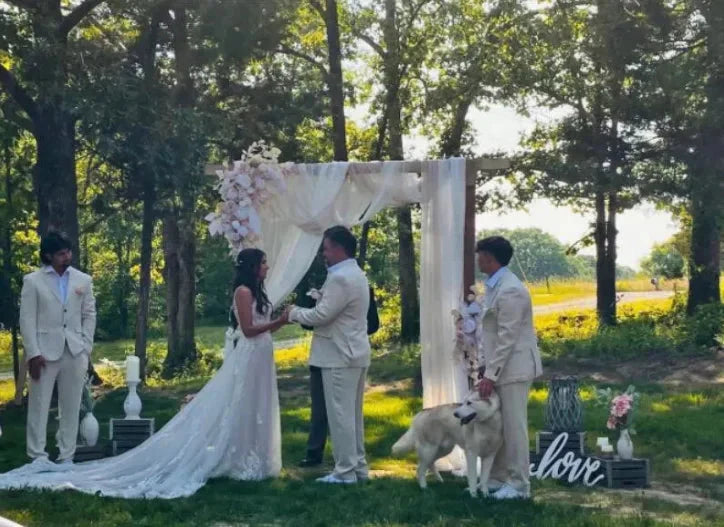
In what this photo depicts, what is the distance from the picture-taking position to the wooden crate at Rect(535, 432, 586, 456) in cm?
775

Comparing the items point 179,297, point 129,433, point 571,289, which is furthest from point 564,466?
point 571,289

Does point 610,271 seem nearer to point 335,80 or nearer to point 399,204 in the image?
point 335,80

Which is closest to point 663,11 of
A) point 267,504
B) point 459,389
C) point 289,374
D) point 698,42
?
point 698,42

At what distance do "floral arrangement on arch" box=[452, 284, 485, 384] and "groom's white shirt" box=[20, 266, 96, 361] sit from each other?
2.95 metres

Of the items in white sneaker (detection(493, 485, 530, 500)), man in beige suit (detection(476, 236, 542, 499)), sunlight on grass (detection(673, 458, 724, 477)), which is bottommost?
sunlight on grass (detection(673, 458, 724, 477))

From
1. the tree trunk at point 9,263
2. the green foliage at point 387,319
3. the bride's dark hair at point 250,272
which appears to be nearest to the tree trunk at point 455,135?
the green foliage at point 387,319

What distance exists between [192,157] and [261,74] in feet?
17.2

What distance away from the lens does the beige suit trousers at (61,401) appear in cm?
770

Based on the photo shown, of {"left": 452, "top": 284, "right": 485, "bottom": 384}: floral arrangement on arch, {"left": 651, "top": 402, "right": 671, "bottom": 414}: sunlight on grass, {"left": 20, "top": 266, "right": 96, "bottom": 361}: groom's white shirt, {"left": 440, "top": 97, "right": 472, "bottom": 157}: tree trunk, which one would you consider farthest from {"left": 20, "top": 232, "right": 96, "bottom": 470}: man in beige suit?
{"left": 440, "top": 97, "right": 472, "bottom": 157}: tree trunk

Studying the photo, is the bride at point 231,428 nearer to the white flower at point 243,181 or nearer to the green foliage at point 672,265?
the white flower at point 243,181

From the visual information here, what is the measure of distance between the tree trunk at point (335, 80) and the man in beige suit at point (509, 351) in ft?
37.8

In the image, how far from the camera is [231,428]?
7574 millimetres

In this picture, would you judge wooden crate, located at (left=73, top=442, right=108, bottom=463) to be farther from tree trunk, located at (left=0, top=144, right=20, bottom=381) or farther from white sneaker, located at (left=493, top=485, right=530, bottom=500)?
tree trunk, located at (left=0, top=144, right=20, bottom=381)

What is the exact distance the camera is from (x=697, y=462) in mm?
8531
